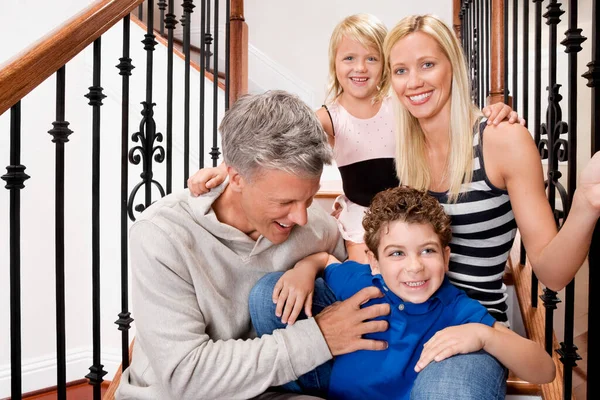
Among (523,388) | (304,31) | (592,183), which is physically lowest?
(523,388)

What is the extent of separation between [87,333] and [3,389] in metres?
0.47

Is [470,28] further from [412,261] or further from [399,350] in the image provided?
[399,350]

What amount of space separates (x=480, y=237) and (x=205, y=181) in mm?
671

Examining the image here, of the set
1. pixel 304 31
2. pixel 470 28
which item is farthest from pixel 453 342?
pixel 304 31

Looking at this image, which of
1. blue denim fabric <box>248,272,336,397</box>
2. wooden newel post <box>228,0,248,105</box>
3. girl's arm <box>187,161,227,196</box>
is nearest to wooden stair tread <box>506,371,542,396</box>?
blue denim fabric <box>248,272,336,397</box>

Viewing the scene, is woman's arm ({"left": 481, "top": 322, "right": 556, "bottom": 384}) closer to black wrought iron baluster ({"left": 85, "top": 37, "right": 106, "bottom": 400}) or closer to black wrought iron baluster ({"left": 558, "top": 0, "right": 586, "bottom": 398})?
black wrought iron baluster ({"left": 558, "top": 0, "right": 586, "bottom": 398})

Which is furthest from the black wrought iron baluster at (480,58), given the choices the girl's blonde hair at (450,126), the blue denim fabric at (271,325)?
the blue denim fabric at (271,325)

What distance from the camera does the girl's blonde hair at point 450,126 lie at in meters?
1.46

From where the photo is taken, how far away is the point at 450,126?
5.00 ft

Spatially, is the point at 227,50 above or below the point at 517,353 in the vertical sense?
above

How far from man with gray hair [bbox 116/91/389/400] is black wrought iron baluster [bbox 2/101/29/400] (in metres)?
0.23

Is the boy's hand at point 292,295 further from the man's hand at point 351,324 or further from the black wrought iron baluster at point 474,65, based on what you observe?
the black wrought iron baluster at point 474,65

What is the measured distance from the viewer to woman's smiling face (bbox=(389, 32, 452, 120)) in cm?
151

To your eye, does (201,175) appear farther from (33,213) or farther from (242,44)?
(33,213)
